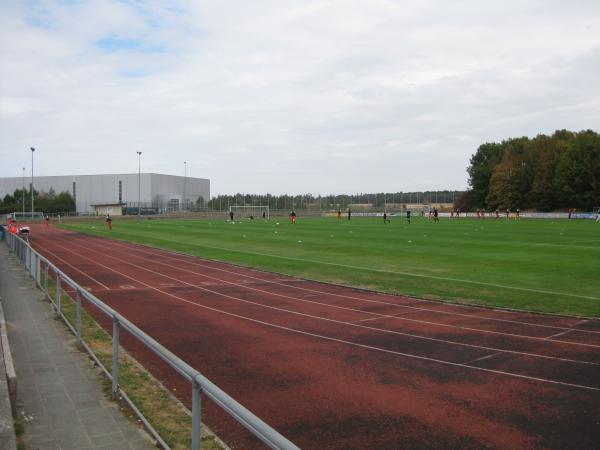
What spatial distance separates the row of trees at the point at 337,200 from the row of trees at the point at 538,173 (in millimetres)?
15589

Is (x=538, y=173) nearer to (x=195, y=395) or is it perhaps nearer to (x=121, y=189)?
(x=121, y=189)

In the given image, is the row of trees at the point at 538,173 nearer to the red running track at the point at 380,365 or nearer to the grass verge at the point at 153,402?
the red running track at the point at 380,365

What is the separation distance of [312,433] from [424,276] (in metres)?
12.4

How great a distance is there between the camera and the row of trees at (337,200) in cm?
12300

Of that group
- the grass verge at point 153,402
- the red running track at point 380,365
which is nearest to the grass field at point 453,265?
the red running track at point 380,365

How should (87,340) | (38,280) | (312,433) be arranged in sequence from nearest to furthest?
(312,433)
(87,340)
(38,280)

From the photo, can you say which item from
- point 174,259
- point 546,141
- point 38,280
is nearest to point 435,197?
point 546,141

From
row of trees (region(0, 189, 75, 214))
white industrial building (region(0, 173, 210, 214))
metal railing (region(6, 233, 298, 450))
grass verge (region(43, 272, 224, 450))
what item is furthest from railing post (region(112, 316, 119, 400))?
white industrial building (region(0, 173, 210, 214))

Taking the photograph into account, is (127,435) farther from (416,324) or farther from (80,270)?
(80,270)

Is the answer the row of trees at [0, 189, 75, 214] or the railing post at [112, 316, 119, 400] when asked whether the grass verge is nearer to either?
the railing post at [112, 316, 119, 400]

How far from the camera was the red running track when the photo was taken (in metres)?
5.74

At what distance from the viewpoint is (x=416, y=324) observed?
10.7 metres

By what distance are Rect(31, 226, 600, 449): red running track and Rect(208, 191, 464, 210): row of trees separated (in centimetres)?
10589

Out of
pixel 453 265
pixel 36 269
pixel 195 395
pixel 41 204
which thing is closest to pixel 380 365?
pixel 195 395
